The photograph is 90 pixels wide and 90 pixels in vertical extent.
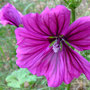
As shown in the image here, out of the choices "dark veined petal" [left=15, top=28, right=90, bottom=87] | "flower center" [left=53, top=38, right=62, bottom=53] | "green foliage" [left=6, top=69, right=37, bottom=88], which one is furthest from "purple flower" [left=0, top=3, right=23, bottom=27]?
"green foliage" [left=6, top=69, right=37, bottom=88]

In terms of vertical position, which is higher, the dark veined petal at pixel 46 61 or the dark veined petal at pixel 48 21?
the dark veined petal at pixel 48 21

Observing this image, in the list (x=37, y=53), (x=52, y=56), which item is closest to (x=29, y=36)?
(x=37, y=53)

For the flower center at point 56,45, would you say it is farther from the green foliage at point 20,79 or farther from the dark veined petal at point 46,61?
the green foliage at point 20,79

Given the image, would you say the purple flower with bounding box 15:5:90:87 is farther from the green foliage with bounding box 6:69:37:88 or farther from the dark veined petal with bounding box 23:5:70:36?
the green foliage with bounding box 6:69:37:88

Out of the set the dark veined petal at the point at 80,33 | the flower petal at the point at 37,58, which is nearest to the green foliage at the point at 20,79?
the flower petal at the point at 37,58

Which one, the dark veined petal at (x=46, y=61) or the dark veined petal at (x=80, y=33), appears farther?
the dark veined petal at (x=46, y=61)

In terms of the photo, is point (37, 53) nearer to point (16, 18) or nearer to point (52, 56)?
point (52, 56)
